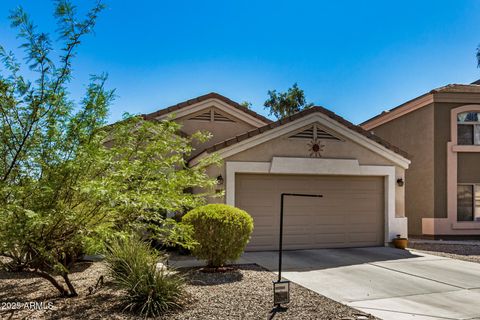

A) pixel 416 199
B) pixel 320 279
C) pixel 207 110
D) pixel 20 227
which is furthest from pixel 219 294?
pixel 416 199

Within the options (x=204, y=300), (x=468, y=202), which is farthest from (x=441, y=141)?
(x=204, y=300)

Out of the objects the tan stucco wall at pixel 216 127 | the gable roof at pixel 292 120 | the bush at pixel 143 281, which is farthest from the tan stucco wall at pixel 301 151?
the bush at pixel 143 281

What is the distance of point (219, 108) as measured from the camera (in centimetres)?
1619

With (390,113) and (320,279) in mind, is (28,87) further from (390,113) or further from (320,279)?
(390,113)

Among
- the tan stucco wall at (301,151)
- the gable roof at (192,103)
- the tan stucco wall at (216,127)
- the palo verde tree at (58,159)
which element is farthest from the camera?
the tan stucco wall at (216,127)

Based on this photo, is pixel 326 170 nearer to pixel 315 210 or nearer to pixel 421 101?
pixel 315 210

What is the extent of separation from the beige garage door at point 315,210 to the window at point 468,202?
5685 mm

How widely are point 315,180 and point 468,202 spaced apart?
27.4 ft

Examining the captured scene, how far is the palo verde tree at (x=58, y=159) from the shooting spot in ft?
16.9

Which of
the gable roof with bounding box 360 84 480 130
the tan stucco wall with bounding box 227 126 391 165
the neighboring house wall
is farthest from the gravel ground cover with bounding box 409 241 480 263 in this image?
the gable roof with bounding box 360 84 480 130

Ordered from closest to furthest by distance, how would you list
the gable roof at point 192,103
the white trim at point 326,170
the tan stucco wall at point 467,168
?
the white trim at point 326,170
the gable roof at point 192,103
the tan stucco wall at point 467,168

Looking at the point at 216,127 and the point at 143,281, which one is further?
the point at 216,127

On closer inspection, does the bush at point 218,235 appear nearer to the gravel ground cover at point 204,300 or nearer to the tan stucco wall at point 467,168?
the gravel ground cover at point 204,300

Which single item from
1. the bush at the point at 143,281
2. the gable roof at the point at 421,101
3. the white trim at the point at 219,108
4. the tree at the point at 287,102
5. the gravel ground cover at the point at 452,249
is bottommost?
the gravel ground cover at the point at 452,249
